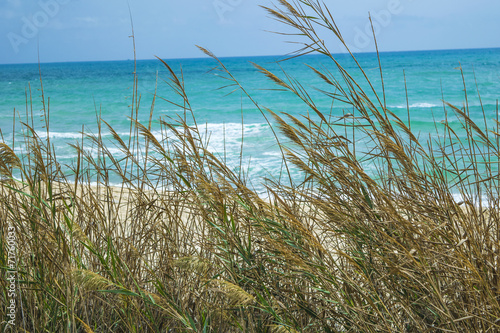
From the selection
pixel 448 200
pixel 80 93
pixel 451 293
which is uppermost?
pixel 80 93

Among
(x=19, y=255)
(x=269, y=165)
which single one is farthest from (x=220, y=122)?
(x=19, y=255)

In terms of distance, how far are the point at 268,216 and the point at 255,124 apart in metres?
12.9

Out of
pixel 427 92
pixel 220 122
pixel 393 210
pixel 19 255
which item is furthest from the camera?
pixel 427 92

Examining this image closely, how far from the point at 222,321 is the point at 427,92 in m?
23.2

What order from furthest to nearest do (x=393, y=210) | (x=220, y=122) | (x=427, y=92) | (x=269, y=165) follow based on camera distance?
(x=427, y=92) < (x=220, y=122) < (x=269, y=165) < (x=393, y=210)

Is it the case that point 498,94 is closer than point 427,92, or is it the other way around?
point 498,94

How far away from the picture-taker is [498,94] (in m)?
20.5

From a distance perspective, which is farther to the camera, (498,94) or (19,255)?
(498,94)

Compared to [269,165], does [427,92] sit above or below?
above

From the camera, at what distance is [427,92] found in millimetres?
22391

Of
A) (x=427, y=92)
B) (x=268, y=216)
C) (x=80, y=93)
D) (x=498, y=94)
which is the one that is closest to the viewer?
(x=268, y=216)

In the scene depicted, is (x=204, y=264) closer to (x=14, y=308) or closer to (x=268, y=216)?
(x=268, y=216)

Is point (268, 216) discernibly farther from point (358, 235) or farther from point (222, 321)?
point (222, 321)

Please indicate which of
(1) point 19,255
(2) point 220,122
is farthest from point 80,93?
(1) point 19,255
